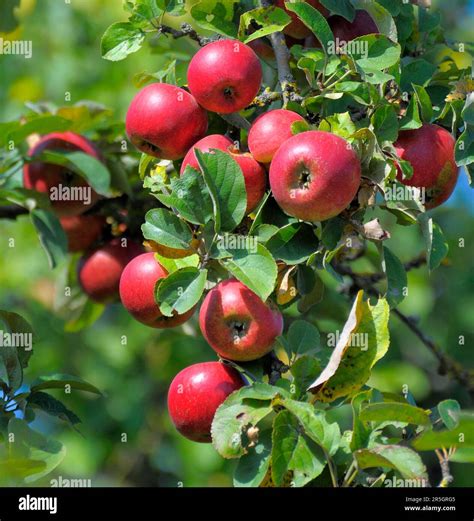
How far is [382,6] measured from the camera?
1903 mm

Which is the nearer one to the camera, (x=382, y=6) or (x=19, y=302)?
(x=382, y=6)

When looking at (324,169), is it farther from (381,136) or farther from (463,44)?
(463,44)

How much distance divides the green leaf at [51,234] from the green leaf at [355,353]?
1.03 m

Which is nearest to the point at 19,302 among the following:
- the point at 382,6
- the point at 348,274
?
the point at 348,274

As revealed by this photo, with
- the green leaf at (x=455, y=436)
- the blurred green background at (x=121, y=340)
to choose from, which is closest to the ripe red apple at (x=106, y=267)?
the blurred green background at (x=121, y=340)

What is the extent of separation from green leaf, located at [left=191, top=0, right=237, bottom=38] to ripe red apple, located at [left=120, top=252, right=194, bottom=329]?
50cm

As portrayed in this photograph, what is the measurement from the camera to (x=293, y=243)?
5.70 ft

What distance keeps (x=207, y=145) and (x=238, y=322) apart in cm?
35

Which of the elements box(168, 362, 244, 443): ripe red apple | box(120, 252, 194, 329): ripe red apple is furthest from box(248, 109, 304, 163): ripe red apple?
box(168, 362, 244, 443): ripe red apple

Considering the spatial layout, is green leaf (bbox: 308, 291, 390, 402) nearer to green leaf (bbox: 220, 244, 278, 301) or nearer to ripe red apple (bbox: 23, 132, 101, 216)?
green leaf (bbox: 220, 244, 278, 301)

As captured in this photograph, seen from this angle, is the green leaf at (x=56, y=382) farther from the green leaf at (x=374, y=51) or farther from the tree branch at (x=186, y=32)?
the green leaf at (x=374, y=51)

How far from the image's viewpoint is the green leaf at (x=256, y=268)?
159cm
